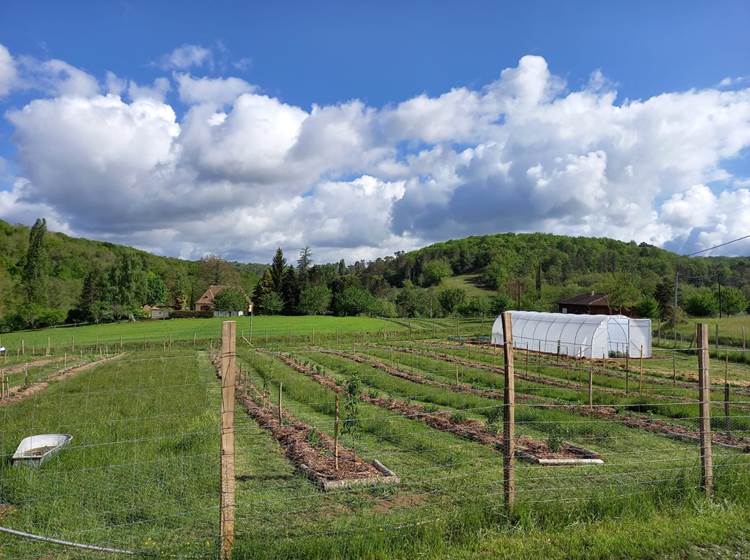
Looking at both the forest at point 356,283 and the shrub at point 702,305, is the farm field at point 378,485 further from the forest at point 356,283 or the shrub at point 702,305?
the shrub at point 702,305

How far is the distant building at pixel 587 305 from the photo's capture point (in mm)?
62434

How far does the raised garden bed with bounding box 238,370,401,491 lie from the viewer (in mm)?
7367

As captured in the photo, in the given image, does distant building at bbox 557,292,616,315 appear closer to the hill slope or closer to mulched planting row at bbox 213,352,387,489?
the hill slope

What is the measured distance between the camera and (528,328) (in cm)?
3950

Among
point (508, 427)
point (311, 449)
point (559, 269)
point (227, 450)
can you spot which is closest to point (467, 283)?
point (559, 269)

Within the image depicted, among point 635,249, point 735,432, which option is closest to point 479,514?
point 735,432

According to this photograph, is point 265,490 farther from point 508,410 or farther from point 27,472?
point 508,410

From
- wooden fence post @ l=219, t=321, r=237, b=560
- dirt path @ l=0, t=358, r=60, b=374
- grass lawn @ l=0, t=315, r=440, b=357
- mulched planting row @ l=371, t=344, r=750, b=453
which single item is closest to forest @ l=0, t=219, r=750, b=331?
grass lawn @ l=0, t=315, r=440, b=357

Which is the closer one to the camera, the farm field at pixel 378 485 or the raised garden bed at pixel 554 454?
the farm field at pixel 378 485

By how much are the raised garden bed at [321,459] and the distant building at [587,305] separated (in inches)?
2269

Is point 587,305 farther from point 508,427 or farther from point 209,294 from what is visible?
point 209,294

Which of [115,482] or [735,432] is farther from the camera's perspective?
[735,432]

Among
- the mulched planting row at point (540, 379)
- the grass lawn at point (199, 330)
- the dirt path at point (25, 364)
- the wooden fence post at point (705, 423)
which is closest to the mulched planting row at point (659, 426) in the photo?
the mulched planting row at point (540, 379)

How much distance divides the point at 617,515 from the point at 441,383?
14945 mm
